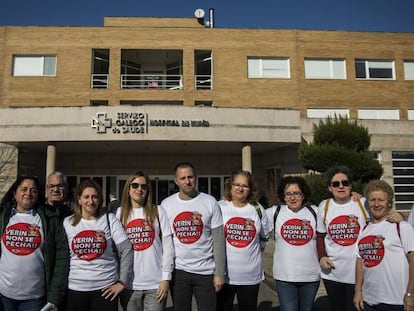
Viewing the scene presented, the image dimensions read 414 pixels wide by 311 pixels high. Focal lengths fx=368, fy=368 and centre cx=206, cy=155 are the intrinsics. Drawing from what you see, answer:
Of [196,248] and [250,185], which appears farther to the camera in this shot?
[250,185]

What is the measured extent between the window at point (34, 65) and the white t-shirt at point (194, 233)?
929 inches

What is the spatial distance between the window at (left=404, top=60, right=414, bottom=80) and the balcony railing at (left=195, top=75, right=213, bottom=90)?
46.9 ft

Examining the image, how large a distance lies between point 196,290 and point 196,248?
416 millimetres

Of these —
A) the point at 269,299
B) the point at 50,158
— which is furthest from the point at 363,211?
the point at 50,158

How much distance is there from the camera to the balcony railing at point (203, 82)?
81.8ft

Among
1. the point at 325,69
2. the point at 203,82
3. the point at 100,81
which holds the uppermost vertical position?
the point at 325,69

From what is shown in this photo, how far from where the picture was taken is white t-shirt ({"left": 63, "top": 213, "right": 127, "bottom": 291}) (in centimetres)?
340

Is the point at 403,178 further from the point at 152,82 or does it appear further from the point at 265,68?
the point at 152,82

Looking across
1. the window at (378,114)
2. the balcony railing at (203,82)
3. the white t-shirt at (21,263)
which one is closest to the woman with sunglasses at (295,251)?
the white t-shirt at (21,263)

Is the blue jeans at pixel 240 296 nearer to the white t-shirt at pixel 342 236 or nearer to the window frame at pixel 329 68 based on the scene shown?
the white t-shirt at pixel 342 236

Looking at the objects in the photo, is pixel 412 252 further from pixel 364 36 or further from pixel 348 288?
pixel 364 36

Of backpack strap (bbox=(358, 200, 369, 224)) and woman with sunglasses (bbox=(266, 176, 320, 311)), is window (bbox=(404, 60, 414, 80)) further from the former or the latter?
woman with sunglasses (bbox=(266, 176, 320, 311))

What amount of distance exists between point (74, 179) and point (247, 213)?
21415mm

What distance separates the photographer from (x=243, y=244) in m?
3.86
